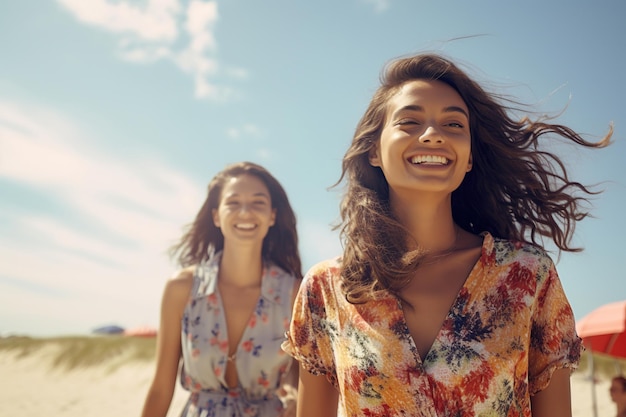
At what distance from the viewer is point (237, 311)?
4.24 m

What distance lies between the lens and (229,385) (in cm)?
401

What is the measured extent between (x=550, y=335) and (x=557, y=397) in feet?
0.72

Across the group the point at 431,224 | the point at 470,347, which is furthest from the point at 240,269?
the point at 470,347

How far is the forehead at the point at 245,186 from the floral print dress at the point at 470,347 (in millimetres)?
2259

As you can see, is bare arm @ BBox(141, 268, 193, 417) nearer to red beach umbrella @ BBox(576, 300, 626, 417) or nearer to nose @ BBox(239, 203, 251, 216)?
nose @ BBox(239, 203, 251, 216)

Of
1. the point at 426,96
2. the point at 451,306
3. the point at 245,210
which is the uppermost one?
the point at 245,210

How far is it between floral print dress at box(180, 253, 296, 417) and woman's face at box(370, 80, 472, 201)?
2073 mm

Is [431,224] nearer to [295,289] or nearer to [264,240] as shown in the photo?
[295,289]

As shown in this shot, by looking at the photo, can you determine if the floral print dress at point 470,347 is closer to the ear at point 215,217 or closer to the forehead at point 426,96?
the forehead at point 426,96

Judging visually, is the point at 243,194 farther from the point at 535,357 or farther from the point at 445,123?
the point at 535,357

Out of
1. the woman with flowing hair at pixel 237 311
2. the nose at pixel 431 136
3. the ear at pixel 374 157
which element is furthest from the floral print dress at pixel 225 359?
the nose at pixel 431 136

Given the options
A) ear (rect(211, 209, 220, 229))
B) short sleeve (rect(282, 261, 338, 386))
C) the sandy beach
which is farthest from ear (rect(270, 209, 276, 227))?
the sandy beach

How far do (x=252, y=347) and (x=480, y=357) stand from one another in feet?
8.02

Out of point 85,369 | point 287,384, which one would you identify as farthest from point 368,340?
point 85,369
